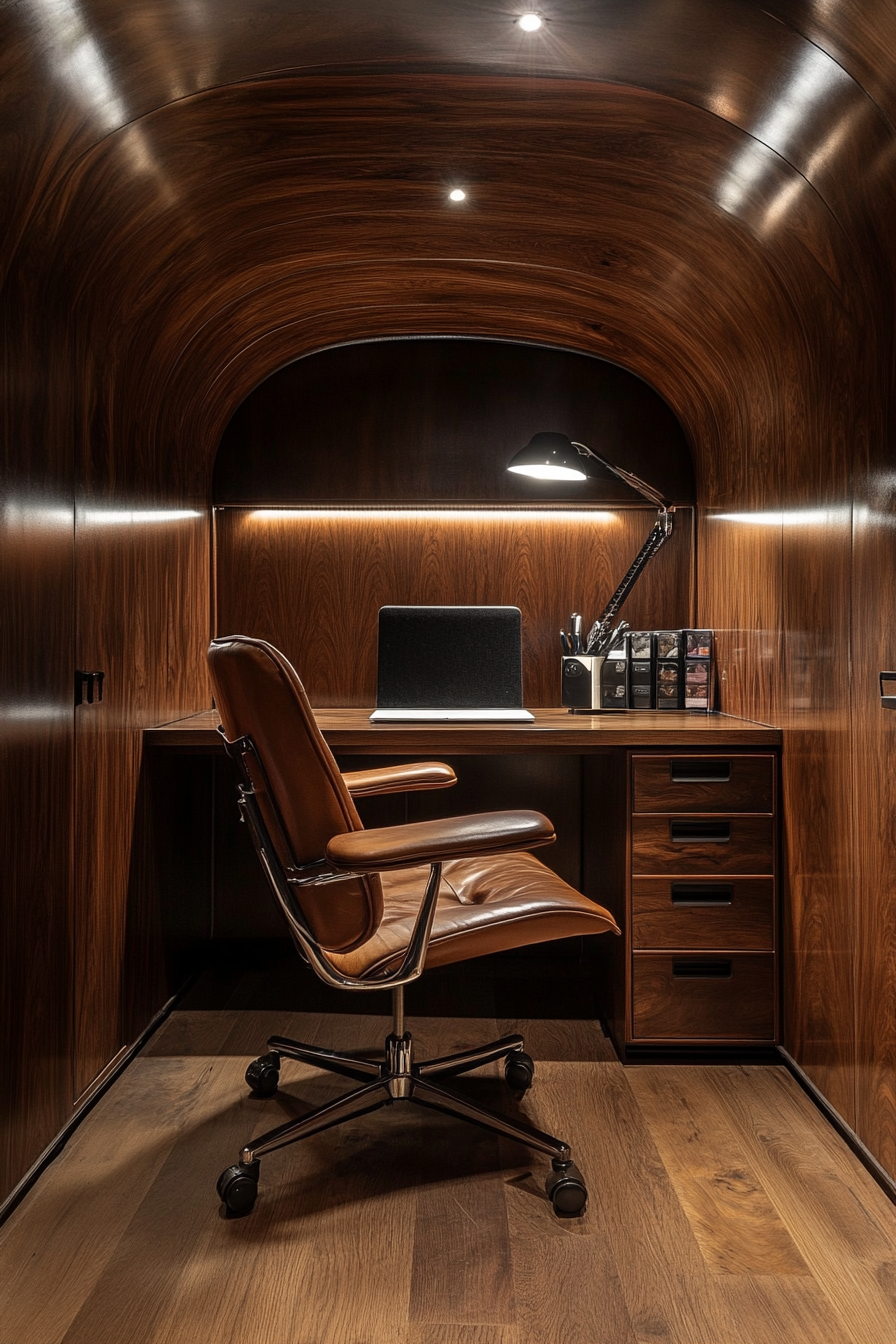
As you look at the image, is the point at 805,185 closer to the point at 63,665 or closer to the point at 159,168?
the point at 159,168

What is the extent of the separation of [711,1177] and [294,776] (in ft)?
3.82

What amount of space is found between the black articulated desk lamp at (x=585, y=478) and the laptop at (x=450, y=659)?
0.23 m

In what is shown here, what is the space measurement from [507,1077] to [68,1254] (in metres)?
1.02

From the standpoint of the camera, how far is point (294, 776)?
168 cm

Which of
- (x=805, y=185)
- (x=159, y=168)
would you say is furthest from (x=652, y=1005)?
(x=159, y=168)

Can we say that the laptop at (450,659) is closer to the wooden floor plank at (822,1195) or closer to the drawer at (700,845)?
the drawer at (700,845)

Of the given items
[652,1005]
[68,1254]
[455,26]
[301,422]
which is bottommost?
[68,1254]

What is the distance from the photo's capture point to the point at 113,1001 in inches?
93.2

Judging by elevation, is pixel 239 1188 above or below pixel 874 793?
below

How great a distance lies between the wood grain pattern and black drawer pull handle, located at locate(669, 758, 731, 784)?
0.57ft

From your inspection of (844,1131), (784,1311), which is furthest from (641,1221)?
(844,1131)

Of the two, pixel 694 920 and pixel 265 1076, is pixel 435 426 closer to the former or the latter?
pixel 694 920

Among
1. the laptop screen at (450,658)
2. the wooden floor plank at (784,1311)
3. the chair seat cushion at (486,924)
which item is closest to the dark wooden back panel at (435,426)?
the laptop screen at (450,658)

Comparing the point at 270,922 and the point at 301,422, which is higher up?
the point at 301,422
